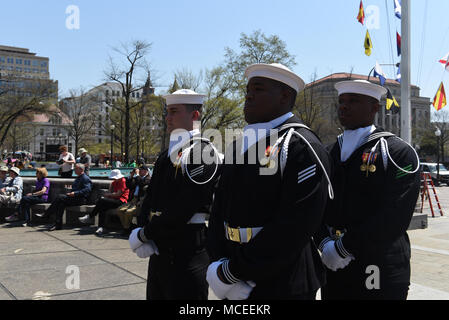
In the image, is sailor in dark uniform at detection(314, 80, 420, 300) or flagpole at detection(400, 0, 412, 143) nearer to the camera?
sailor in dark uniform at detection(314, 80, 420, 300)

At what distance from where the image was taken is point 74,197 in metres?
9.95

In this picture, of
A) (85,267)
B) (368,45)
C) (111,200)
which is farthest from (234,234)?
(368,45)

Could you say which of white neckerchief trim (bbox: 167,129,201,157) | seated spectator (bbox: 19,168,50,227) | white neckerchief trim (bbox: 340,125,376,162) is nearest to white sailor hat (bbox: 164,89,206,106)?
white neckerchief trim (bbox: 167,129,201,157)

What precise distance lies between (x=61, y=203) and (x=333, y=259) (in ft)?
27.8

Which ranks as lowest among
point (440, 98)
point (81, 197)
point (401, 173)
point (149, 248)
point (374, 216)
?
point (81, 197)

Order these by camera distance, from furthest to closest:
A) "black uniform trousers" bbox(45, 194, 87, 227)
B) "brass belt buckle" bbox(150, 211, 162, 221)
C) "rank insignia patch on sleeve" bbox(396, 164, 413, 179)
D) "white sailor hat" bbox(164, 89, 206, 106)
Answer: "black uniform trousers" bbox(45, 194, 87, 227)
"white sailor hat" bbox(164, 89, 206, 106)
"brass belt buckle" bbox(150, 211, 162, 221)
"rank insignia patch on sleeve" bbox(396, 164, 413, 179)

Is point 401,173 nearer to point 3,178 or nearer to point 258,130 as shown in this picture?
point 258,130

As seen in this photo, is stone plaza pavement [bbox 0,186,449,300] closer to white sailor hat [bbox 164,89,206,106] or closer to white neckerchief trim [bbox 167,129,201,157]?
white neckerchief trim [bbox 167,129,201,157]

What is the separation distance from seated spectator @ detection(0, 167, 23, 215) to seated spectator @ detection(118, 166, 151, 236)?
3100 millimetres

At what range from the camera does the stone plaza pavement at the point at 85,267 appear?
4.90 m

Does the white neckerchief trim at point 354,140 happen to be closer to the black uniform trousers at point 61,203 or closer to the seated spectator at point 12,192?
the black uniform trousers at point 61,203

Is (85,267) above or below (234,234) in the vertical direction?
below

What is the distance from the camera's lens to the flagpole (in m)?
11.2

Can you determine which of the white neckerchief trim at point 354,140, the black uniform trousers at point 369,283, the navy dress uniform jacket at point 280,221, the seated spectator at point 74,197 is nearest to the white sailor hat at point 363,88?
the white neckerchief trim at point 354,140
